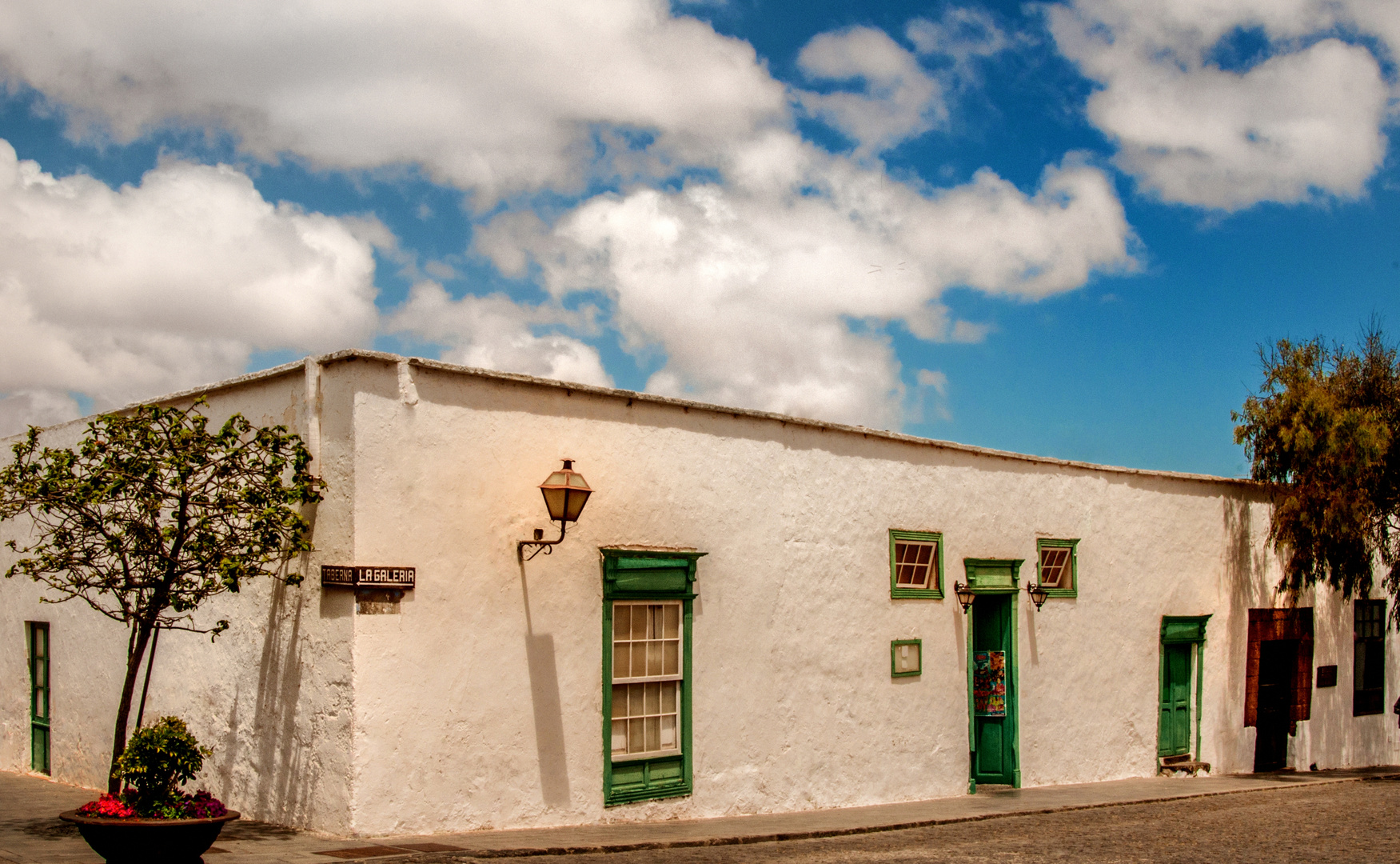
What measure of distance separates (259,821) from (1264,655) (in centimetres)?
1373

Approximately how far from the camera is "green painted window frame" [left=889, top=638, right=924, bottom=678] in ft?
41.0

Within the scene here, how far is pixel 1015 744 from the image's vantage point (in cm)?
1353

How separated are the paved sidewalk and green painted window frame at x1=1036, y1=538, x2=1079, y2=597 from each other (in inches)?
89.6

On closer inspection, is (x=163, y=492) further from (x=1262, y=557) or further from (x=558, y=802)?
(x=1262, y=557)

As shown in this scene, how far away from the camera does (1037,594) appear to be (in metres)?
13.8

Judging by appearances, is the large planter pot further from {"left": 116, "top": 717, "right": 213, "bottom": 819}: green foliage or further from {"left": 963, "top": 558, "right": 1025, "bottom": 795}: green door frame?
{"left": 963, "top": 558, "right": 1025, "bottom": 795}: green door frame

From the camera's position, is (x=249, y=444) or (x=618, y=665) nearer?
(x=249, y=444)

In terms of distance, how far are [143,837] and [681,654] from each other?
4734 millimetres

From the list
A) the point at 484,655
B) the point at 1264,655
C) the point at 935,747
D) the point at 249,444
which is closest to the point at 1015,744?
the point at 935,747

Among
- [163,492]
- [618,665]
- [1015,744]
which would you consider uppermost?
[163,492]

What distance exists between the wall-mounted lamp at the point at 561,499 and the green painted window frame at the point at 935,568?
4.27 m

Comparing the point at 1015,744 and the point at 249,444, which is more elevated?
the point at 249,444

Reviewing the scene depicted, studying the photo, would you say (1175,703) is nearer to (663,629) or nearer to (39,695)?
(663,629)

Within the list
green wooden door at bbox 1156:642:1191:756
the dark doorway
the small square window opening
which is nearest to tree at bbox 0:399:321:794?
the small square window opening
